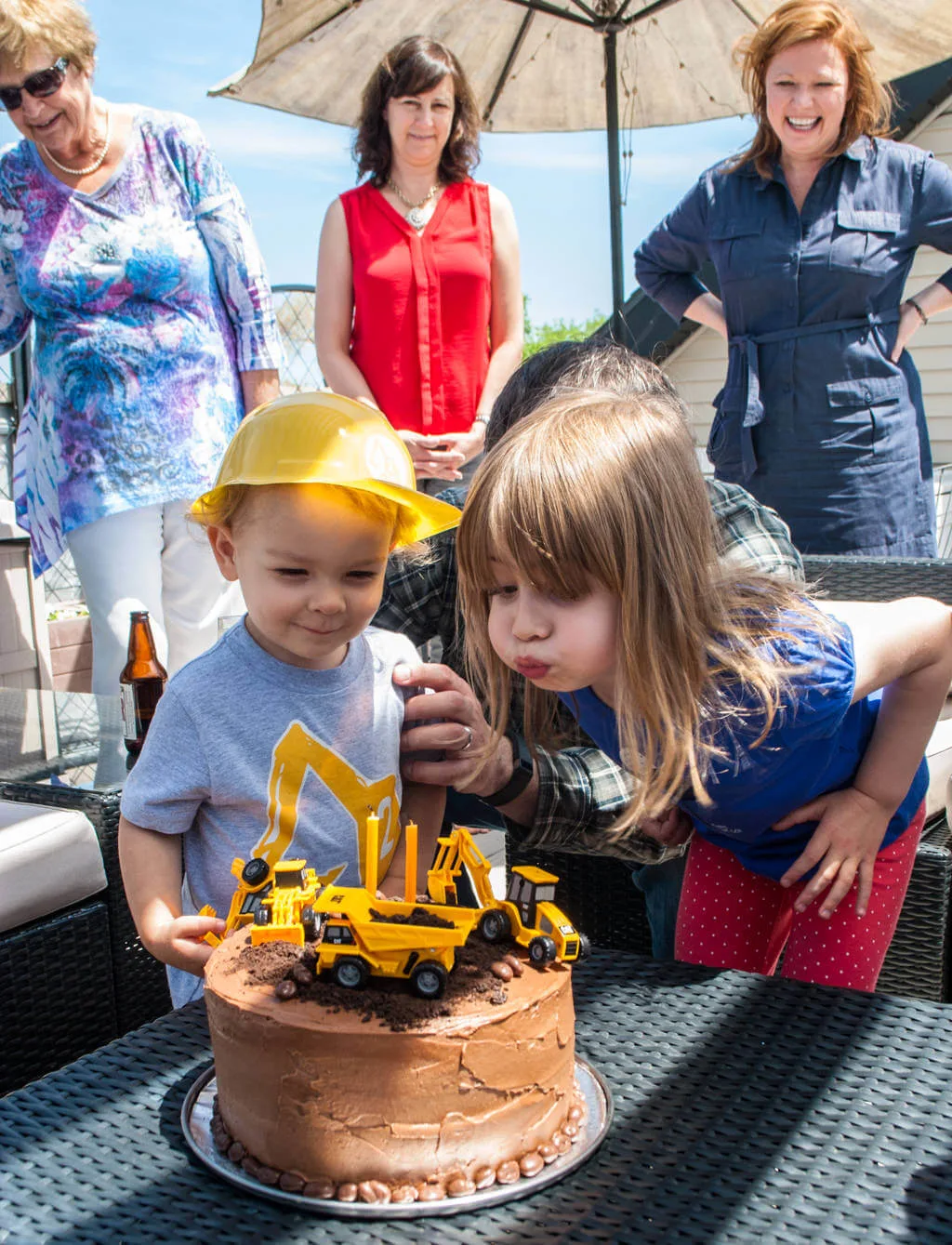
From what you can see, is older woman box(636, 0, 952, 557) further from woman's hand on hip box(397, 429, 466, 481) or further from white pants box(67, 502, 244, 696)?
white pants box(67, 502, 244, 696)

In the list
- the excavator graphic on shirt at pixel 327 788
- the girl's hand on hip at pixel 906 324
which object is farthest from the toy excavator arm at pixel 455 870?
the girl's hand on hip at pixel 906 324

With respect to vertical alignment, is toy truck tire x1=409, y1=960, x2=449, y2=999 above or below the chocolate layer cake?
above

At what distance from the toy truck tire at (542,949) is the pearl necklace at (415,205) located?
2.76 metres

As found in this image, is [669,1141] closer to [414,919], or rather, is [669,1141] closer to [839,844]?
[414,919]

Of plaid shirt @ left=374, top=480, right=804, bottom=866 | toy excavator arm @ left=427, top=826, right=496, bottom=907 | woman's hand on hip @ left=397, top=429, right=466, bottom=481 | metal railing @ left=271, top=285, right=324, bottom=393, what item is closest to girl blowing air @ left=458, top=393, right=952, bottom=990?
plaid shirt @ left=374, top=480, right=804, bottom=866

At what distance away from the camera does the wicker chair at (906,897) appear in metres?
2.08

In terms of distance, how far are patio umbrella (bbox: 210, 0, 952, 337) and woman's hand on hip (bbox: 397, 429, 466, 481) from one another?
2445mm

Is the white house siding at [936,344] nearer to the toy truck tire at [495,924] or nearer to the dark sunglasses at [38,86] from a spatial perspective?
the dark sunglasses at [38,86]

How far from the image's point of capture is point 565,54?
605cm

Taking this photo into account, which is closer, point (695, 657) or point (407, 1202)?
point (407, 1202)

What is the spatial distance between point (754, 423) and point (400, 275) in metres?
1.10

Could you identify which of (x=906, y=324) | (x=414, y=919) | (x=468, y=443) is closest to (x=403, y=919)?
(x=414, y=919)

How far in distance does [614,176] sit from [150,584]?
3604 mm

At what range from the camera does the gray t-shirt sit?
60.1 inches
